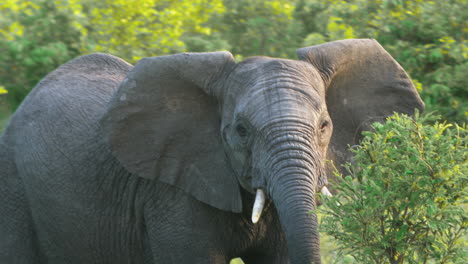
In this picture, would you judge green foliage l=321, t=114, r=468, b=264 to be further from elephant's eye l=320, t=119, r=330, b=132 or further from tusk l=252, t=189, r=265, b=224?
elephant's eye l=320, t=119, r=330, b=132

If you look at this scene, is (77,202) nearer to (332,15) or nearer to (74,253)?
(74,253)

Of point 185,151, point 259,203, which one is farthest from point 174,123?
point 259,203

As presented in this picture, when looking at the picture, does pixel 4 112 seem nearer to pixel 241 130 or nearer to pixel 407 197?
pixel 241 130

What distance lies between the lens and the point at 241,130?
15.2ft

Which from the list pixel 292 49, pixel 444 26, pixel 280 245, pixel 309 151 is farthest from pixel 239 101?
pixel 292 49

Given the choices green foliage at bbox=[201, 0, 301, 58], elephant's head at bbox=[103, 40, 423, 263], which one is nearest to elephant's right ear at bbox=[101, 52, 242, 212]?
elephant's head at bbox=[103, 40, 423, 263]

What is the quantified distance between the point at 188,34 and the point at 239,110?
4951 millimetres

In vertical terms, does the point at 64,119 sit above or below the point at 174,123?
below

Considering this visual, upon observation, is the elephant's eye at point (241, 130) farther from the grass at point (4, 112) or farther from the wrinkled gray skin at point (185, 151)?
the grass at point (4, 112)

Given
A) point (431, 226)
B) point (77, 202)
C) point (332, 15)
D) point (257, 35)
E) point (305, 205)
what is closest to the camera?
point (431, 226)

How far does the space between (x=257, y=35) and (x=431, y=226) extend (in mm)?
6064

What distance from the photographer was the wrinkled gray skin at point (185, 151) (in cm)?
447

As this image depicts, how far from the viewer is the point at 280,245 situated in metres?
5.14

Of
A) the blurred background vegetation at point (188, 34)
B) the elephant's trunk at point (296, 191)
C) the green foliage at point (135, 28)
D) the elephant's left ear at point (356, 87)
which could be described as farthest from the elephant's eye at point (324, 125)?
the green foliage at point (135, 28)
